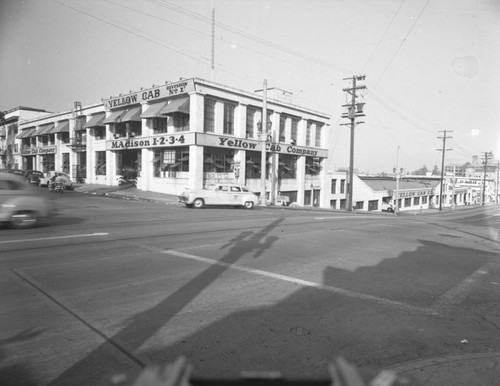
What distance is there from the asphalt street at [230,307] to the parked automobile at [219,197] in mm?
12712

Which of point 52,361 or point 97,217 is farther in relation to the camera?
point 97,217

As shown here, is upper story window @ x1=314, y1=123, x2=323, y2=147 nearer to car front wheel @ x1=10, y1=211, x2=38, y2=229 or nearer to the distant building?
the distant building

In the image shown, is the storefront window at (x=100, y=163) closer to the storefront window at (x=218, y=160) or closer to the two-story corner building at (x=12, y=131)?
the storefront window at (x=218, y=160)

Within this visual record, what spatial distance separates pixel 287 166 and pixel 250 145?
7.93m

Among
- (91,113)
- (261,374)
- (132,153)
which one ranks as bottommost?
(261,374)

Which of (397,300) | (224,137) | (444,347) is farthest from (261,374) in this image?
(224,137)

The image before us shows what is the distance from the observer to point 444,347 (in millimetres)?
4285

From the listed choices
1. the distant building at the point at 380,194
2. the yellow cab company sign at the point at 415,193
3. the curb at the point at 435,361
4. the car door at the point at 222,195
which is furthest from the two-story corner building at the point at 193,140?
the curb at the point at 435,361

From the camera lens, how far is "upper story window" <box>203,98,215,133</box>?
108 feet

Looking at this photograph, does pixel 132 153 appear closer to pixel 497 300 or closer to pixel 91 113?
pixel 91 113

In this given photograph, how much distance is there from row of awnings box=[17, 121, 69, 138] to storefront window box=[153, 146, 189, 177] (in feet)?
66.0

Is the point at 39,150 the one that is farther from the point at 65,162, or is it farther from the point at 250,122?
the point at 250,122

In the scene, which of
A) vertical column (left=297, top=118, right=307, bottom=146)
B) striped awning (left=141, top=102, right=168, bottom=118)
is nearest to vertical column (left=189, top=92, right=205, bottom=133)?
striped awning (left=141, top=102, right=168, bottom=118)

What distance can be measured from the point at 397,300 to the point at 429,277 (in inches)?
81.6
